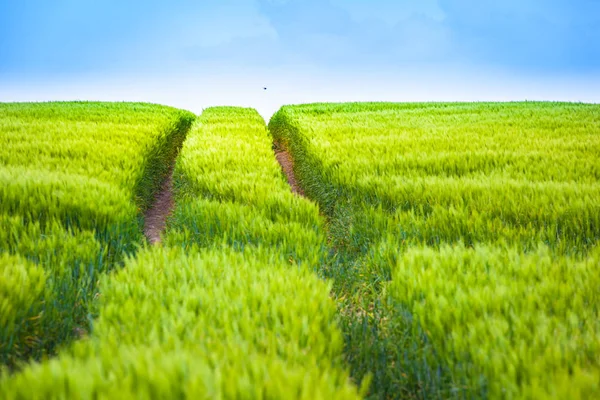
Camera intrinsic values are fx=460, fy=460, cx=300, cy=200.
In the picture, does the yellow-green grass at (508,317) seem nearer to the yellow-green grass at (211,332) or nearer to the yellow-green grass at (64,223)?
the yellow-green grass at (211,332)

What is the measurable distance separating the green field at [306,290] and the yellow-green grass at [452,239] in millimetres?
16

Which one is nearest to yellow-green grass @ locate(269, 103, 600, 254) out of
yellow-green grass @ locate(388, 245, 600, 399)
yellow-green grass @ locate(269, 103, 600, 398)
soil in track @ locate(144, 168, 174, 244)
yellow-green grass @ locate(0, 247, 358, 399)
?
yellow-green grass @ locate(269, 103, 600, 398)

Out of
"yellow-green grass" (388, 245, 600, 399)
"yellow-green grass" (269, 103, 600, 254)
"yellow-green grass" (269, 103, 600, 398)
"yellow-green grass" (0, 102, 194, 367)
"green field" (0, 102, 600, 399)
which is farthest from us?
"yellow-green grass" (269, 103, 600, 254)

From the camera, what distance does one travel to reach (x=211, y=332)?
76.4 inches

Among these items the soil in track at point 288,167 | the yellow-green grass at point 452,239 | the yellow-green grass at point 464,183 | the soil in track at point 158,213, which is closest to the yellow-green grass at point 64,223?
the soil in track at point 158,213

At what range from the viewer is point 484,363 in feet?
5.99

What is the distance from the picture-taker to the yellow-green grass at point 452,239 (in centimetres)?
189

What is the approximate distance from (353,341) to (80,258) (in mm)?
2128

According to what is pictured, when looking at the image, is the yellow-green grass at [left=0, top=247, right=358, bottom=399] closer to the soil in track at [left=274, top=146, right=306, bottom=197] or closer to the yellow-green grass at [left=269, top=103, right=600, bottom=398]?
the yellow-green grass at [left=269, top=103, right=600, bottom=398]

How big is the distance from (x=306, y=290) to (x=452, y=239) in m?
1.94

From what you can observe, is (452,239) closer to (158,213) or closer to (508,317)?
(508,317)

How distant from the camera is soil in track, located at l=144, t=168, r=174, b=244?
7075mm

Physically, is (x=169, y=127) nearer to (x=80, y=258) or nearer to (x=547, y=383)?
(x=80, y=258)

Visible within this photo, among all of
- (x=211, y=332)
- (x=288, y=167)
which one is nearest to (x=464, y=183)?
(x=211, y=332)
